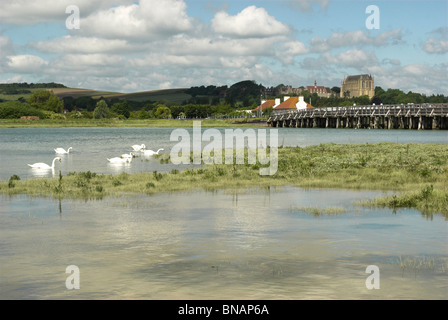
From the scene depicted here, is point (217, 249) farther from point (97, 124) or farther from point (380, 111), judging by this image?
point (97, 124)

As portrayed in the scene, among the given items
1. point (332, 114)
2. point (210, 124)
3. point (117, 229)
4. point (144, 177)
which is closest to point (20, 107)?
point (210, 124)

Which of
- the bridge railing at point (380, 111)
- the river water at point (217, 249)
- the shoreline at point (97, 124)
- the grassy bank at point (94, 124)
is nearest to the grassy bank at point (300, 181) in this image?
the river water at point (217, 249)

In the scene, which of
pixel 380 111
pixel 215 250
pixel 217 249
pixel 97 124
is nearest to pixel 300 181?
pixel 217 249

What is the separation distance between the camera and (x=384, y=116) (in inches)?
4601

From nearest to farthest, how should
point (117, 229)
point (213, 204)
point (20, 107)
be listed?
point (117, 229) < point (213, 204) < point (20, 107)

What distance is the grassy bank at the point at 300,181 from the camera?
2042cm

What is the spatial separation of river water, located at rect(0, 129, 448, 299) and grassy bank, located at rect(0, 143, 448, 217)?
5.26ft

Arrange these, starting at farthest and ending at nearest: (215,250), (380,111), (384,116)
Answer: (384,116) < (380,111) < (215,250)

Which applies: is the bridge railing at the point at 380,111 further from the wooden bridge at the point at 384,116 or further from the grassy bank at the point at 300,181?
the grassy bank at the point at 300,181

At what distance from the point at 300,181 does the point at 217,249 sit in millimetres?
13400

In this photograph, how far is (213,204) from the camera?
2025 cm

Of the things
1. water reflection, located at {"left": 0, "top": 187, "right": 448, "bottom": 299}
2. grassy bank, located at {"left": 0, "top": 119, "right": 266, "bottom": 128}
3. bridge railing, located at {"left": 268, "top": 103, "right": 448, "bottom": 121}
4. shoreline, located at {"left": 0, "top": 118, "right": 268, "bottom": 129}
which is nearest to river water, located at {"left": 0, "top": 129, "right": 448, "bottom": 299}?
water reflection, located at {"left": 0, "top": 187, "right": 448, "bottom": 299}
